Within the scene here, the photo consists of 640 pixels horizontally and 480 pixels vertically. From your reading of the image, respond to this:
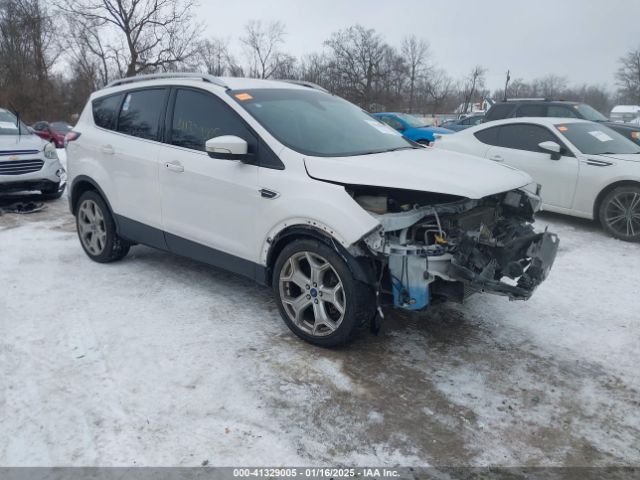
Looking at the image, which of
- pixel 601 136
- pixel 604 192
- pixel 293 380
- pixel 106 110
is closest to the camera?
pixel 293 380

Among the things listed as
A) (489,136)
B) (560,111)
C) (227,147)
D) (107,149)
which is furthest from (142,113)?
(560,111)

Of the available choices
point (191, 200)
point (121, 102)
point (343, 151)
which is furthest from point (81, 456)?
point (121, 102)

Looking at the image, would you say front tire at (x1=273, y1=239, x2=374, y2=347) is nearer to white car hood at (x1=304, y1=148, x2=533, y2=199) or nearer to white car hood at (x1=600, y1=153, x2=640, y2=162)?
white car hood at (x1=304, y1=148, x2=533, y2=199)

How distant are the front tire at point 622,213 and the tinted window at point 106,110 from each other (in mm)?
6146

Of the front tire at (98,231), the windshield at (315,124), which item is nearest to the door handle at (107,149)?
the front tire at (98,231)

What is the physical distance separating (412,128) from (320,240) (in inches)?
520

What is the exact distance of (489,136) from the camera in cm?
816

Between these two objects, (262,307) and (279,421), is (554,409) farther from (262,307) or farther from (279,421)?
(262,307)

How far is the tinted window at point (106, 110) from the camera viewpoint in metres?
5.18

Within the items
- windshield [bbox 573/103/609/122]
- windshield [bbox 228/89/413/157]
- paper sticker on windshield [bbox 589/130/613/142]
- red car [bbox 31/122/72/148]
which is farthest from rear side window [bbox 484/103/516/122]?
red car [bbox 31/122/72/148]

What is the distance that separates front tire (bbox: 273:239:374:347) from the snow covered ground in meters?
0.16

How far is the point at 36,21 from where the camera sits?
35.2 metres

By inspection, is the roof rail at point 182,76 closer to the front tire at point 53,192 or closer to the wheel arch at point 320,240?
the wheel arch at point 320,240

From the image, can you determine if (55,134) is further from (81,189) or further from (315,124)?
(315,124)
